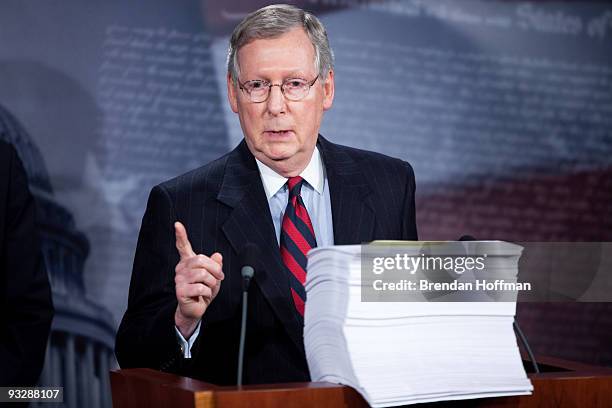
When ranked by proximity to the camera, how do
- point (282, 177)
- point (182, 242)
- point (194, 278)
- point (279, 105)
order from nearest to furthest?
point (194, 278), point (182, 242), point (279, 105), point (282, 177)

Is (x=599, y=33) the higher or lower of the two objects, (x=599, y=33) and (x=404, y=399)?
the higher

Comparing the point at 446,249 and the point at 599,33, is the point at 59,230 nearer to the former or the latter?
the point at 446,249

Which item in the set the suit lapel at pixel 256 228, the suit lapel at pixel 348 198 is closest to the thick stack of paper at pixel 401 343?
the suit lapel at pixel 256 228

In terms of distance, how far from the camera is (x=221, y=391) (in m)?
1.56

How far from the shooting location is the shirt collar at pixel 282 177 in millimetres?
2436

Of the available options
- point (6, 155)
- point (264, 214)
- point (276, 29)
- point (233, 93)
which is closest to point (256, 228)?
point (264, 214)

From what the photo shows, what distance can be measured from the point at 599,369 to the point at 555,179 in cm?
280

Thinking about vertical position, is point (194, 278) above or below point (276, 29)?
below

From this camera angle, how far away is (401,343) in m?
1.66

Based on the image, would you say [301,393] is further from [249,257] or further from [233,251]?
[233,251]

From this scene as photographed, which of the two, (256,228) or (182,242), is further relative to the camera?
(256,228)

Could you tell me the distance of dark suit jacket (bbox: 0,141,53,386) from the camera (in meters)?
2.05

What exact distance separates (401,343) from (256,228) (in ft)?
2.40

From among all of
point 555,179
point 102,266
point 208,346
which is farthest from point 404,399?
point 555,179
